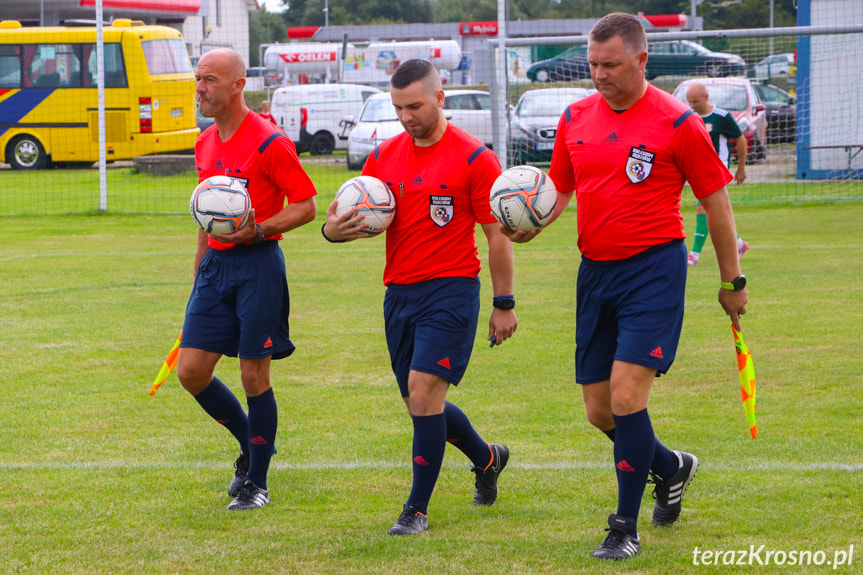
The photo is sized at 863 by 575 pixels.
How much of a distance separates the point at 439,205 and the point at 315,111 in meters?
27.8

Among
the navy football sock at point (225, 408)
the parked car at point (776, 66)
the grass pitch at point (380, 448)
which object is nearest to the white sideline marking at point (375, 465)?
the grass pitch at point (380, 448)

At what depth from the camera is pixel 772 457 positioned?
219 inches

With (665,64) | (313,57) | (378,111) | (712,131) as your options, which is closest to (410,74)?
(712,131)

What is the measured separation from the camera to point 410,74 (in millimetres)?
4582

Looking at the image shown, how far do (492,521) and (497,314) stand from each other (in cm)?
90

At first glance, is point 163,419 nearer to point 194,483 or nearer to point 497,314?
point 194,483

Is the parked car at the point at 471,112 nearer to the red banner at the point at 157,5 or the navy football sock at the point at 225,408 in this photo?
the red banner at the point at 157,5

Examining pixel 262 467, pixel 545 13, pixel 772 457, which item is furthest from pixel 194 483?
pixel 545 13

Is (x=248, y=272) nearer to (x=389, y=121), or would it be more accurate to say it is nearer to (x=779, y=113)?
(x=779, y=113)

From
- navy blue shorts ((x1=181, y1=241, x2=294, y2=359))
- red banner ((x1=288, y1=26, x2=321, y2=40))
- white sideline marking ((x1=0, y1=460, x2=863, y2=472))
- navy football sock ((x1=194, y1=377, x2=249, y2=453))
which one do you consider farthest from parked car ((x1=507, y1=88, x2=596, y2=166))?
red banner ((x1=288, y1=26, x2=321, y2=40))

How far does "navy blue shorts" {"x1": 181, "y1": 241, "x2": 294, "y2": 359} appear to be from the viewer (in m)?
5.00

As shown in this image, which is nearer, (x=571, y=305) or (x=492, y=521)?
(x=492, y=521)

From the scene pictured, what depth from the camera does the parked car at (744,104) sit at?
2239cm

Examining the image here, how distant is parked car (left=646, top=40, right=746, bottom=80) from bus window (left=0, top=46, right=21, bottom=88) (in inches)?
644
